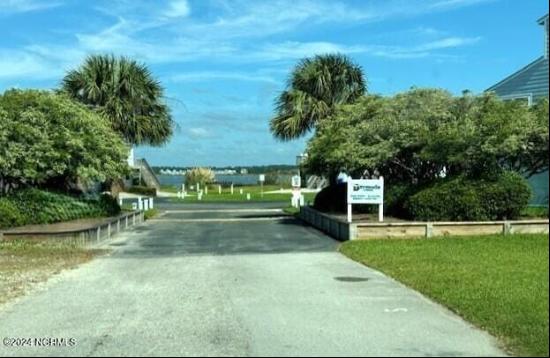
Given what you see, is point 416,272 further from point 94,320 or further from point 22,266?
point 22,266

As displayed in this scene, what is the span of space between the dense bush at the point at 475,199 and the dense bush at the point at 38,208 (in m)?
10.9

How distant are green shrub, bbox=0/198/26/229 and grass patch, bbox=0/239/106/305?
2234 mm

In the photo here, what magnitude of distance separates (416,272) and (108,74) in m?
23.9

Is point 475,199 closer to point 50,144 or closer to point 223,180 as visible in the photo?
point 50,144

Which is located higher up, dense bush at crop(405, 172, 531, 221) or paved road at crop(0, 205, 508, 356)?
dense bush at crop(405, 172, 531, 221)

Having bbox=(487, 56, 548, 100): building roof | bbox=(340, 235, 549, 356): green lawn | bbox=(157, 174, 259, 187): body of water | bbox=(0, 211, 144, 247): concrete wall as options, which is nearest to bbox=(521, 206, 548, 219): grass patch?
bbox=(340, 235, 549, 356): green lawn

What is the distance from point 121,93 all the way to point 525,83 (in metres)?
17.3

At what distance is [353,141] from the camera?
23.2m

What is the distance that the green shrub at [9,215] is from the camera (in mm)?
21109

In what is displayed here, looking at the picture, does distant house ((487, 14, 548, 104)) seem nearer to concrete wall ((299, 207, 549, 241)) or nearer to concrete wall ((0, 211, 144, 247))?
concrete wall ((299, 207, 549, 241))

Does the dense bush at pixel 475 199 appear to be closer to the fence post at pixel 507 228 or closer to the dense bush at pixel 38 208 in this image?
the fence post at pixel 507 228

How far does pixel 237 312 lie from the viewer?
29.9 ft

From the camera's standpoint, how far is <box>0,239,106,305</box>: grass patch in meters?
11.9

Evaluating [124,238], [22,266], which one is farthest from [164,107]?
[22,266]
